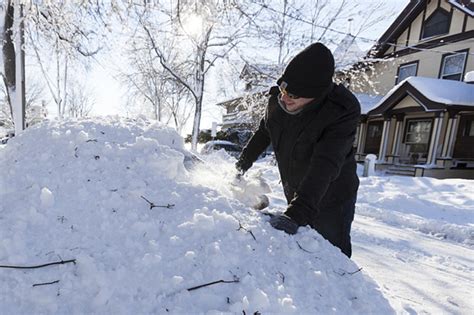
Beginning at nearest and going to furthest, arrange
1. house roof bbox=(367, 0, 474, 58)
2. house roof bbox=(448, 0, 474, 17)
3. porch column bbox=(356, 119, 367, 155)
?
house roof bbox=(448, 0, 474, 17), house roof bbox=(367, 0, 474, 58), porch column bbox=(356, 119, 367, 155)

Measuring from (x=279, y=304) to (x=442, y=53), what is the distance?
16564 mm

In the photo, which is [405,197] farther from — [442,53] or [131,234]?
[442,53]

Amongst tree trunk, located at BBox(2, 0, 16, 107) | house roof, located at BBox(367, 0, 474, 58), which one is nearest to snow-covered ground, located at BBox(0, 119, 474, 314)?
tree trunk, located at BBox(2, 0, 16, 107)

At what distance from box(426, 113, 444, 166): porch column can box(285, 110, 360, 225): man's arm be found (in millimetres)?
12606

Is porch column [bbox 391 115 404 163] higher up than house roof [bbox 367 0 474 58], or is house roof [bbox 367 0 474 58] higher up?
house roof [bbox 367 0 474 58]

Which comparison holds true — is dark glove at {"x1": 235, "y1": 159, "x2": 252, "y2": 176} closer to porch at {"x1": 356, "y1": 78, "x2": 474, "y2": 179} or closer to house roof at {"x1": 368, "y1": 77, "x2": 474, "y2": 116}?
porch at {"x1": 356, "y1": 78, "x2": 474, "y2": 179}

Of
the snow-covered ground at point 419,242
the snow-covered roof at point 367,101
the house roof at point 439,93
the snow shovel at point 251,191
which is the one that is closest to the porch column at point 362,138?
the snow-covered roof at point 367,101

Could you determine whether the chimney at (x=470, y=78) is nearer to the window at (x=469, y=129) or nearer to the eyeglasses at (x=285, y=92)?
the window at (x=469, y=129)

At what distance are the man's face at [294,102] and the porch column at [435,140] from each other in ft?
41.5

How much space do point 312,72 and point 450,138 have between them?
13.6 metres

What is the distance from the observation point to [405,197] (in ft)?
21.9

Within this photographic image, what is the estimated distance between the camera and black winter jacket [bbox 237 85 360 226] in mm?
1449

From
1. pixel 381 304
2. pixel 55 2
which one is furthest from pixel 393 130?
pixel 381 304

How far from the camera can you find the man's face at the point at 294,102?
1664mm
